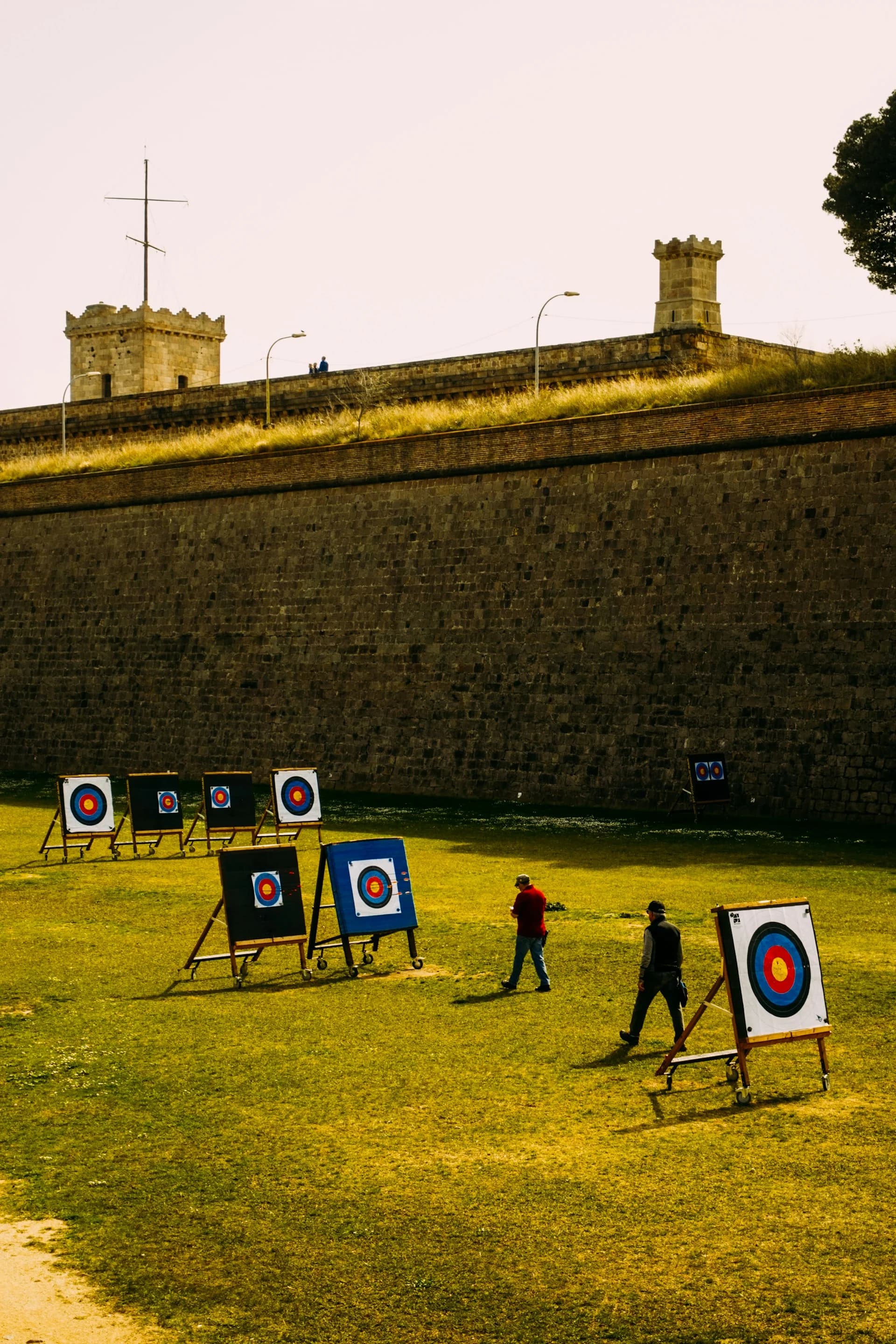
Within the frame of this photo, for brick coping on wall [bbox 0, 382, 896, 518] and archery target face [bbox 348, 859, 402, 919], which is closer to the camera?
archery target face [bbox 348, 859, 402, 919]

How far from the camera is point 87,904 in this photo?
18.5 m

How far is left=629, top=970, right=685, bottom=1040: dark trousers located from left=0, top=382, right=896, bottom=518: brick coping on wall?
14911mm

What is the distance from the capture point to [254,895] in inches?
586

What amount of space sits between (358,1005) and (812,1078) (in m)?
4.18

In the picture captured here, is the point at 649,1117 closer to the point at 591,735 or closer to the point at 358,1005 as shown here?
the point at 358,1005

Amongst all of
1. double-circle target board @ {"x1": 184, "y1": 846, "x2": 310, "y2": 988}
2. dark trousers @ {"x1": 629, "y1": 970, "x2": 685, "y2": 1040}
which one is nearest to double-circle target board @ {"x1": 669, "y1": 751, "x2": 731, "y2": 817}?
double-circle target board @ {"x1": 184, "y1": 846, "x2": 310, "y2": 988}

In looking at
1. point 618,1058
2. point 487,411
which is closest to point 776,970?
point 618,1058

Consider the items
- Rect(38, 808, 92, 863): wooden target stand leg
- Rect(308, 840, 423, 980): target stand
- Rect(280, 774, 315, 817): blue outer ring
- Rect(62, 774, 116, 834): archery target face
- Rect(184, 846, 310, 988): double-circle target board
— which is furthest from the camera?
Rect(280, 774, 315, 817): blue outer ring

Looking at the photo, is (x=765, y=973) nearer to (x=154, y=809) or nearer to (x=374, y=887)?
(x=374, y=887)

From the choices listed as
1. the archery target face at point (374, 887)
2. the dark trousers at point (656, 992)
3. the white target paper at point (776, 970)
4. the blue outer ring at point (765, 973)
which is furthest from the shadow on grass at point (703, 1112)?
the archery target face at point (374, 887)

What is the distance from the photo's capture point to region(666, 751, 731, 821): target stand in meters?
24.1

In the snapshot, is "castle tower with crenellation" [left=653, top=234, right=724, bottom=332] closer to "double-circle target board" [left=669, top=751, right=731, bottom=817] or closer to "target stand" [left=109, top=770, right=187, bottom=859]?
"double-circle target board" [left=669, top=751, right=731, bottom=817]

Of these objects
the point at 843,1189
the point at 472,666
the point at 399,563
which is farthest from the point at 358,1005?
the point at 399,563

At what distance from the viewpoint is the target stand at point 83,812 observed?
2256 centimetres
